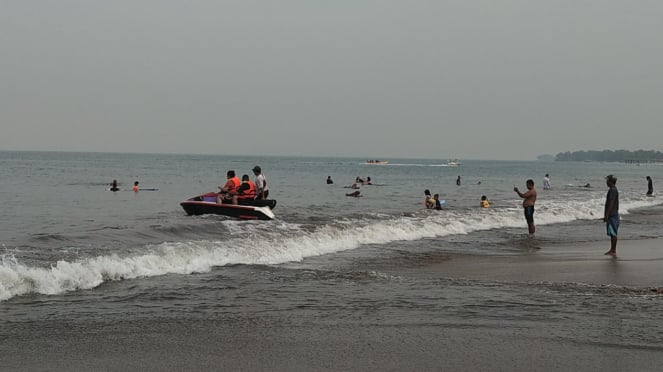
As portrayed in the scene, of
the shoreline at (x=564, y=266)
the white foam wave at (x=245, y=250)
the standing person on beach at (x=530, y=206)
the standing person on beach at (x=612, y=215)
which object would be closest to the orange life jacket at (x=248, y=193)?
the white foam wave at (x=245, y=250)

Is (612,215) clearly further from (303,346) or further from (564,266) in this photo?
(303,346)

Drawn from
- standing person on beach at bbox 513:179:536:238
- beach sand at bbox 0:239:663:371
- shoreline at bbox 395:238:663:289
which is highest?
standing person on beach at bbox 513:179:536:238

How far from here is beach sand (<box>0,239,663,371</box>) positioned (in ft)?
18.7

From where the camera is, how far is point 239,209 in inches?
796

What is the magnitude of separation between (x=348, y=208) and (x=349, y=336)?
72.2 ft

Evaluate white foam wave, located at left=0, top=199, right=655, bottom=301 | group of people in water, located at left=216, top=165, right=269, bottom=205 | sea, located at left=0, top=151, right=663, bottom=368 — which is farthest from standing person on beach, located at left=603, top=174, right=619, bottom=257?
group of people in water, located at left=216, top=165, right=269, bottom=205

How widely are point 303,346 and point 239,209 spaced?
1418 cm

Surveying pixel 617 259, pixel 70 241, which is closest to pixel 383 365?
pixel 617 259

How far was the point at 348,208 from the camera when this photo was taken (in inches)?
1129

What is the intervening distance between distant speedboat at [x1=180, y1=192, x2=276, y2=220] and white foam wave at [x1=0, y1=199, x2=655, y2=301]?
2.69ft

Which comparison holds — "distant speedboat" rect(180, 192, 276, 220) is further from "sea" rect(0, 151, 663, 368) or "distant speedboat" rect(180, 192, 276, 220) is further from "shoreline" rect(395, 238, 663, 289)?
"shoreline" rect(395, 238, 663, 289)

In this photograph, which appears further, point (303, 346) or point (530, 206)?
point (530, 206)

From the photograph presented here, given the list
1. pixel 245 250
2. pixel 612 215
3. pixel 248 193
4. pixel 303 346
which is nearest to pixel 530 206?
pixel 612 215

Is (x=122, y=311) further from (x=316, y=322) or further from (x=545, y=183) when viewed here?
(x=545, y=183)
